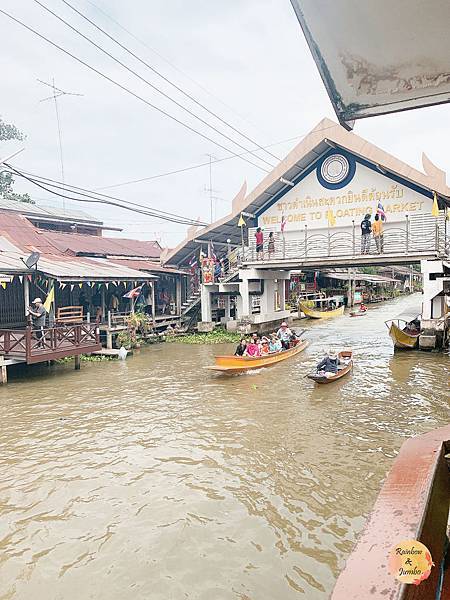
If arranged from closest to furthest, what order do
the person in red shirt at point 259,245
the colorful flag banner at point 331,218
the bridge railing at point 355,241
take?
the bridge railing at point 355,241 < the colorful flag banner at point 331,218 < the person in red shirt at point 259,245

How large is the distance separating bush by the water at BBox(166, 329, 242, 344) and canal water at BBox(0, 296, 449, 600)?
742cm

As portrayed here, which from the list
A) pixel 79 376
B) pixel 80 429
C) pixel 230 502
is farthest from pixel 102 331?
pixel 230 502

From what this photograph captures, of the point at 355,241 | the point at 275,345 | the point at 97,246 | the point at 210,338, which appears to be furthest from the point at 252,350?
the point at 97,246

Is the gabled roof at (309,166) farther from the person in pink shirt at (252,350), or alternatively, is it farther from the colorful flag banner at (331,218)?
the person in pink shirt at (252,350)

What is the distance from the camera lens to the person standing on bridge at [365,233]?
64.7 feet

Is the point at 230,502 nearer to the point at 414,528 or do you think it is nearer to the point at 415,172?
the point at 414,528

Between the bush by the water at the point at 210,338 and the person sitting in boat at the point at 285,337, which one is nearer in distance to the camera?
the person sitting in boat at the point at 285,337

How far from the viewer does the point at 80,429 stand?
9641 millimetres

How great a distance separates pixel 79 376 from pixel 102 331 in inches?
207

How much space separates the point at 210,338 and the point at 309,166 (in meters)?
9.23

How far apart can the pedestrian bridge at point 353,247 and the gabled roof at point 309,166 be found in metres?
1.45

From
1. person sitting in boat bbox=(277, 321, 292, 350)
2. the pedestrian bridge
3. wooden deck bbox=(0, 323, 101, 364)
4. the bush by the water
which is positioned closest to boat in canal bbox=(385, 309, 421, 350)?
the pedestrian bridge

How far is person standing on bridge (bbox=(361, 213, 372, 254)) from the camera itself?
64.7ft

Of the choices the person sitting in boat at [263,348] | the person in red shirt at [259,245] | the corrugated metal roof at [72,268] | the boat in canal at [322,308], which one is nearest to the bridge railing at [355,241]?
the person in red shirt at [259,245]
